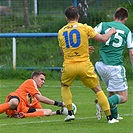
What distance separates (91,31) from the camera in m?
10.2

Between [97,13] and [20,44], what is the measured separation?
2.56 metres

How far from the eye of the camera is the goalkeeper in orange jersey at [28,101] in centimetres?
1109

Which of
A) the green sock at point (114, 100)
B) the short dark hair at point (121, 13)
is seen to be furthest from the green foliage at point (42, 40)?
the green sock at point (114, 100)

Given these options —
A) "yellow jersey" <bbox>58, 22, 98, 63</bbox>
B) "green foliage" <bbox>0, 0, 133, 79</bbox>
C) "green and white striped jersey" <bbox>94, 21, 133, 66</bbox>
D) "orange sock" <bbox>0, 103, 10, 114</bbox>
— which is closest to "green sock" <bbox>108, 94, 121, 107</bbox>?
"green and white striped jersey" <bbox>94, 21, 133, 66</bbox>

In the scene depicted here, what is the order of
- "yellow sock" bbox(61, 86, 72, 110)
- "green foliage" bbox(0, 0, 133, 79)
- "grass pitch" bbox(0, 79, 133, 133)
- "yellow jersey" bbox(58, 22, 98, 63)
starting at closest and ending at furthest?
1. "grass pitch" bbox(0, 79, 133, 133)
2. "yellow jersey" bbox(58, 22, 98, 63)
3. "yellow sock" bbox(61, 86, 72, 110)
4. "green foliage" bbox(0, 0, 133, 79)

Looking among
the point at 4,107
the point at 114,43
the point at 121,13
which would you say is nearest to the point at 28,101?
the point at 4,107

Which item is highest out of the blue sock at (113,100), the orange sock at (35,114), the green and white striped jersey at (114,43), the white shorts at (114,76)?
the green and white striped jersey at (114,43)

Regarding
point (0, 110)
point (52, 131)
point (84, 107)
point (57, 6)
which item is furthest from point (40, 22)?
point (52, 131)

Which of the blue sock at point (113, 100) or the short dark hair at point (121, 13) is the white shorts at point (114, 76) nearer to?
the blue sock at point (113, 100)

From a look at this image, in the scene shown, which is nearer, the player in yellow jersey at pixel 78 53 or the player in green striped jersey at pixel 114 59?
the player in yellow jersey at pixel 78 53

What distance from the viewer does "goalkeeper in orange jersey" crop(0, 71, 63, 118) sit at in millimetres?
11086

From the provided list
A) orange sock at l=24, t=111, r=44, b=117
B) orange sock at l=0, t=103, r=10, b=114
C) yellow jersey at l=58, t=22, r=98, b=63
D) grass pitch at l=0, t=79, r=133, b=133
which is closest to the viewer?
grass pitch at l=0, t=79, r=133, b=133

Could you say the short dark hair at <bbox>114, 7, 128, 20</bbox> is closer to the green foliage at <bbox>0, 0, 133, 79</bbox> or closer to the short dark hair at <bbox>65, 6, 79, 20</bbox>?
the short dark hair at <bbox>65, 6, 79, 20</bbox>

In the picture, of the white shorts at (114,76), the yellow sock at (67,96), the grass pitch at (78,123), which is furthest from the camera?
the white shorts at (114,76)
